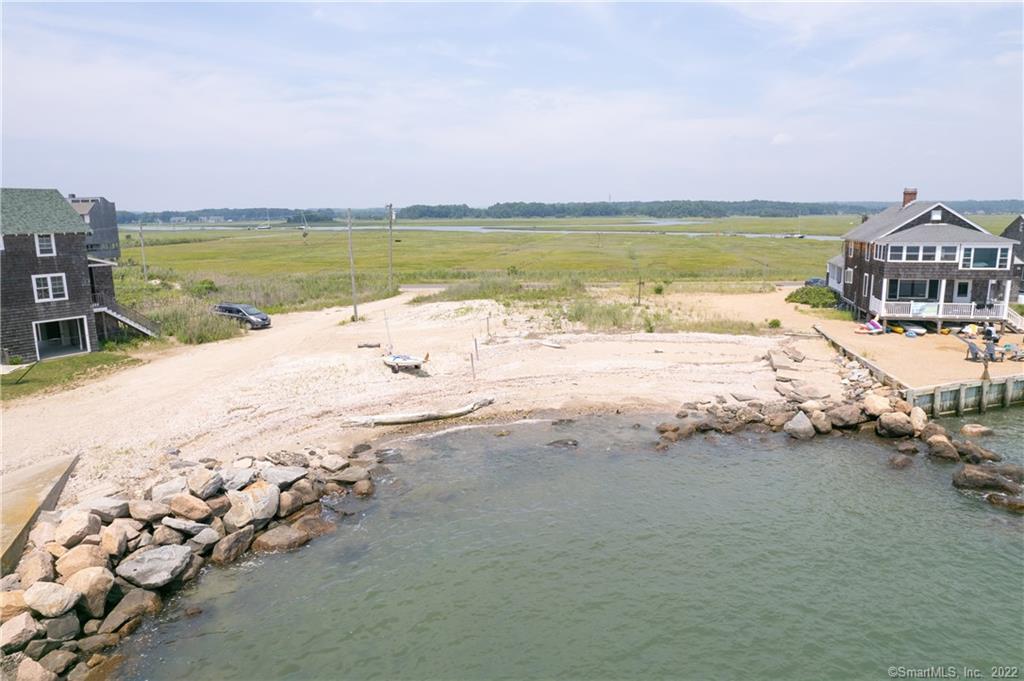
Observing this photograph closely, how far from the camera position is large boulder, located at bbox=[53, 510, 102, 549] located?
17875 mm

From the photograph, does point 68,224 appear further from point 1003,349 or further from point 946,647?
point 1003,349

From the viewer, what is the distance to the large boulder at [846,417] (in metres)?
28.8

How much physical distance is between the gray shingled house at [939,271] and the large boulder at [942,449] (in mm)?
19726

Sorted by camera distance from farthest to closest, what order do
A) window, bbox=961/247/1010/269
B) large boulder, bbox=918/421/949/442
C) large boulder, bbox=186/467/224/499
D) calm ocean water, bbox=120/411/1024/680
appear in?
window, bbox=961/247/1010/269 < large boulder, bbox=918/421/949/442 < large boulder, bbox=186/467/224/499 < calm ocean water, bbox=120/411/1024/680

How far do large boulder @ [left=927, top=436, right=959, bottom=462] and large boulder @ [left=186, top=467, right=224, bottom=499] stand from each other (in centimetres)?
2556

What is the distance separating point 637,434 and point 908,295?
89.3 feet

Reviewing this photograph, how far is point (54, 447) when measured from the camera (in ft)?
80.6

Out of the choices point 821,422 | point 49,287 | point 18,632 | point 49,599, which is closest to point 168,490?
point 49,599

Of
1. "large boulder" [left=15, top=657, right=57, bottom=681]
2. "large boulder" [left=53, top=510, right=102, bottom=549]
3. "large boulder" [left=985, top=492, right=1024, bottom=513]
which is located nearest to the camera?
"large boulder" [left=15, top=657, right=57, bottom=681]

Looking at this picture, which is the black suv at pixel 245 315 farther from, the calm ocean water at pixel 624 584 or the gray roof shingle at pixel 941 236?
the gray roof shingle at pixel 941 236

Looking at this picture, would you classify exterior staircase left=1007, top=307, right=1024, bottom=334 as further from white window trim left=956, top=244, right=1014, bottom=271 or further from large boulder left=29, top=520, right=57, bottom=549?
large boulder left=29, top=520, right=57, bottom=549

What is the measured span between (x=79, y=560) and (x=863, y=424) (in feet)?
Result: 93.4

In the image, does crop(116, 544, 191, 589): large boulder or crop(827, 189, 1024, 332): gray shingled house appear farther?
crop(827, 189, 1024, 332): gray shingled house

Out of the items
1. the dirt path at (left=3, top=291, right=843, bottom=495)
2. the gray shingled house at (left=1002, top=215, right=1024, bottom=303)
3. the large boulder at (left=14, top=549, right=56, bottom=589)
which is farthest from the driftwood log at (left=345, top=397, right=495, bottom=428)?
the gray shingled house at (left=1002, top=215, right=1024, bottom=303)
